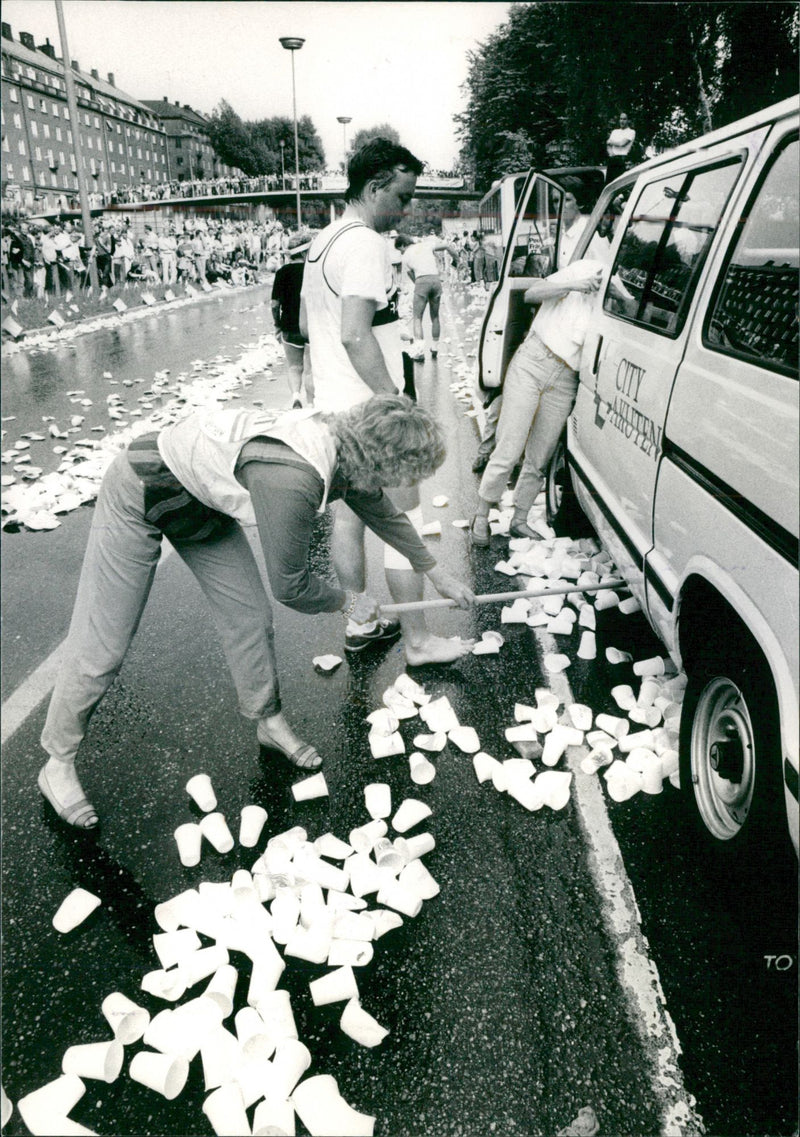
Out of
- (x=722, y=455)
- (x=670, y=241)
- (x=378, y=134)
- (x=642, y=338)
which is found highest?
(x=378, y=134)

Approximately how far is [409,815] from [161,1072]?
1065mm

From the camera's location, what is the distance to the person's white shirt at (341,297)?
2.96m

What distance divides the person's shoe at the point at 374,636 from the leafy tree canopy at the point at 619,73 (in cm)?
258

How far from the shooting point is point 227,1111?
67.8 inches

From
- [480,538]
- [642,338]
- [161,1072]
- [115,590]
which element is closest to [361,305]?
[642,338]

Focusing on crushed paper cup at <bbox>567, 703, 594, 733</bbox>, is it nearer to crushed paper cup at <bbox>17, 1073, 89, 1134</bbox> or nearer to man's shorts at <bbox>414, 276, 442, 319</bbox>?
crushed paper cup at <bbox>17, 1073, 89, 1134</bbox>

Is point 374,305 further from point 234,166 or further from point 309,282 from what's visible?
point 234,166

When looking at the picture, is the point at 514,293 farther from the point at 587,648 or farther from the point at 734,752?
the point at 734,752

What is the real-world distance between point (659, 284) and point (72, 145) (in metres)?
3.31

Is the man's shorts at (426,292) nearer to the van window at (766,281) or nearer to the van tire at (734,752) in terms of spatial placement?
the van window at (766,281)

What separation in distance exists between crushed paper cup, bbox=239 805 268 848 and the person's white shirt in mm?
1532

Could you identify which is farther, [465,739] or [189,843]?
[465,739]

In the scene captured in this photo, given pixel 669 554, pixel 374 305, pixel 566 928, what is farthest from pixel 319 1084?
pixel 374 305

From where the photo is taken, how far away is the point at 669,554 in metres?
2.62
